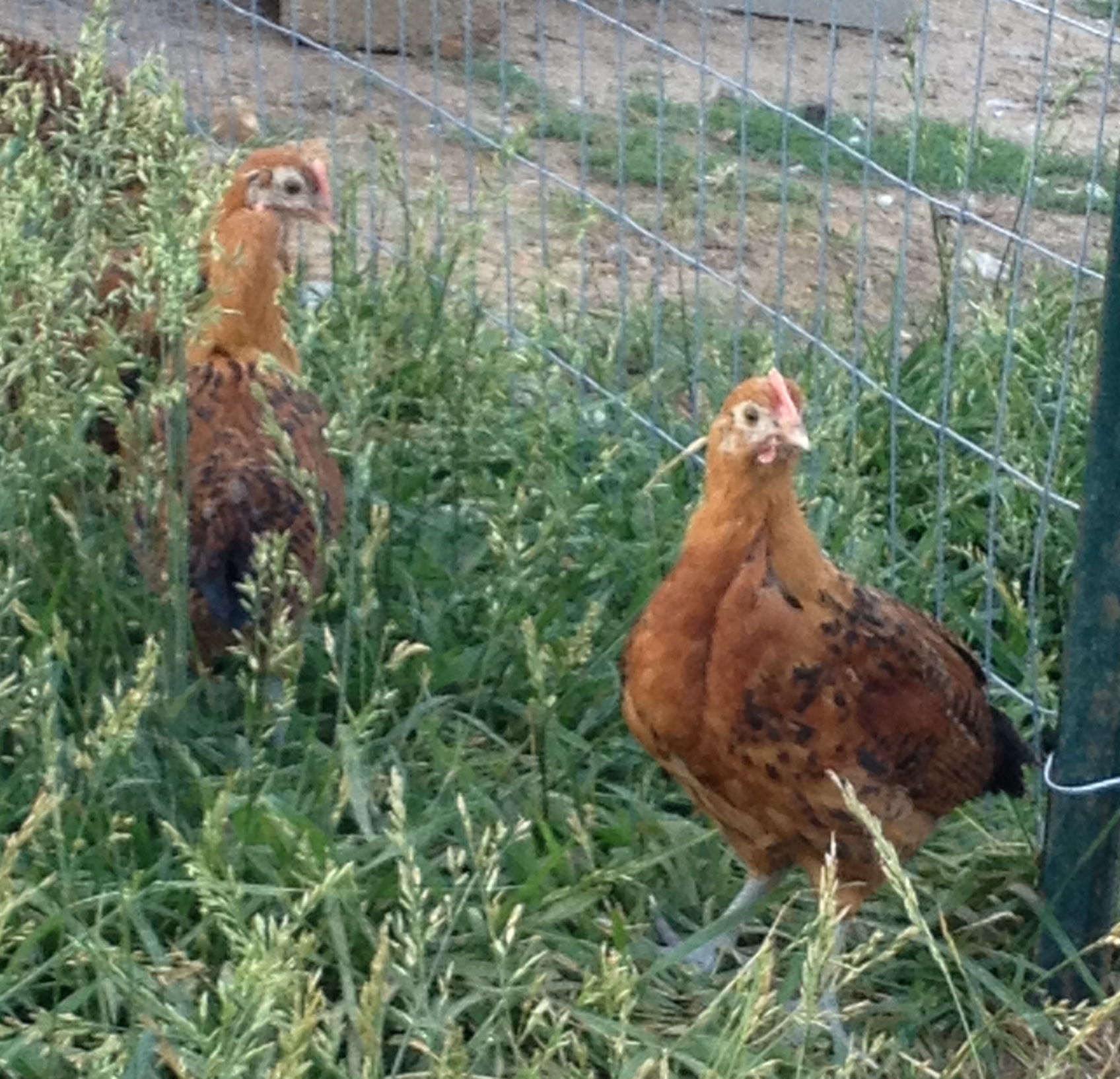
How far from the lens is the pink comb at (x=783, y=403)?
7.47 ft

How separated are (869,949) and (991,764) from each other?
91 cm

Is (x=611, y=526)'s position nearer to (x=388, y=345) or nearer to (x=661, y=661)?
(x=388, y=345)

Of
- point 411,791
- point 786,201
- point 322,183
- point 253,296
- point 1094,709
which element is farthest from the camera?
point 786,201

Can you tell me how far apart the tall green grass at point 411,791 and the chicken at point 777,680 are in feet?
0.45

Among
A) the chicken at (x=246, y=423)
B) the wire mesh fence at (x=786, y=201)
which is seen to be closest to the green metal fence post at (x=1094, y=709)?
the wire mesh fence at (x=786, y=201)

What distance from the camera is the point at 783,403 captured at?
228 centimetres

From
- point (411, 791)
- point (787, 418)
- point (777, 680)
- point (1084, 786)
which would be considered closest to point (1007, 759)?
point (1084, 786)

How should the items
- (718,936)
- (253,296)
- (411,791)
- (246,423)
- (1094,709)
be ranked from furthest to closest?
(253,296) < (246,423) < (411,791) < (718,936) < (1094,709)

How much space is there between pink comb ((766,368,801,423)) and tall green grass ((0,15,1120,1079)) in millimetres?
378

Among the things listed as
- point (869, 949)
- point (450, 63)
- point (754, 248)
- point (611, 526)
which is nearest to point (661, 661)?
point (869, 949)

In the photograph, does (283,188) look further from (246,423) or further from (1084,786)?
(1084,786)

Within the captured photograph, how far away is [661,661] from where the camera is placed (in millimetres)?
2340

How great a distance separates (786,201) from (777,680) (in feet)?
5.62

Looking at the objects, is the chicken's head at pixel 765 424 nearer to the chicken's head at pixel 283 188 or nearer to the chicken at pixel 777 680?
the chicken at pixel 777 680
